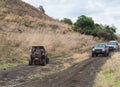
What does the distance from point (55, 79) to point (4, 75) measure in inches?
154

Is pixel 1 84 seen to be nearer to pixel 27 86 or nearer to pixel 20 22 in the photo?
pixel 27 86

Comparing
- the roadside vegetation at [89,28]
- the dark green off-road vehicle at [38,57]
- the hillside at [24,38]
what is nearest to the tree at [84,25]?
the roadside vegetation at [89,28]

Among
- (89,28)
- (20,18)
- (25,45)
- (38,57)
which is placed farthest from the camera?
(89,28)

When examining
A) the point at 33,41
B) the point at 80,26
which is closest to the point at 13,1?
the point at 80,26

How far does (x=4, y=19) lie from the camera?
220 ft

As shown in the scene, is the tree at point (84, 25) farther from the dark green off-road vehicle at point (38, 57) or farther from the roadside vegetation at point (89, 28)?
the dark green off-road vehicle at point (38, 57)

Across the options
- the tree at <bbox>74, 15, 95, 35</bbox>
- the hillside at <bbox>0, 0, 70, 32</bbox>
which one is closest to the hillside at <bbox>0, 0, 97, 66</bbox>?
the hillside at <bbox>0, 0, 70, 32</bbox>

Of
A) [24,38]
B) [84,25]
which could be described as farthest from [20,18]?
[24,38]

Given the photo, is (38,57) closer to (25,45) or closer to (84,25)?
(25,45)

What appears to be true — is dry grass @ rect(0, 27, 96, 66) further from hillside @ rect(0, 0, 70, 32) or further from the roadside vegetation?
the roadside vegetation

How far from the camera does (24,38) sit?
1864 inches

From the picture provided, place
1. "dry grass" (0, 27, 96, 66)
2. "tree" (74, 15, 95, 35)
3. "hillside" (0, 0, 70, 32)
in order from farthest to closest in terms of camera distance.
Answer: "tree" (74, 15, 95, 35) < "hillside" (0, 0, 70, 32) < "dry grass" (0, 27, 96, 66)

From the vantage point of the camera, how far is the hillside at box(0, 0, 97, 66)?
38688mm

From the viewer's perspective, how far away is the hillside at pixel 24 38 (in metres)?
38.7
